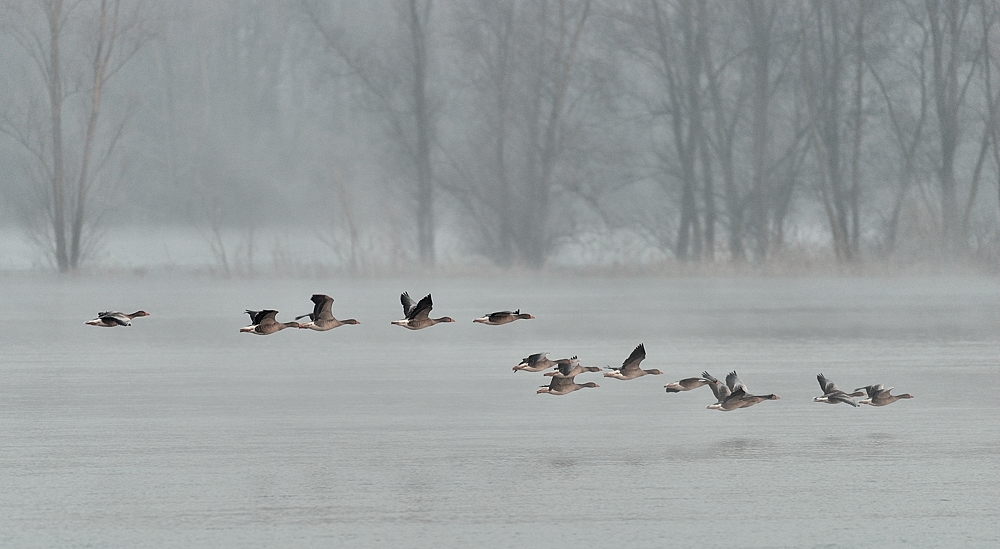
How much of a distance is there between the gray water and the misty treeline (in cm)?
1732

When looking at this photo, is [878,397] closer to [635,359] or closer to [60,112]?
[635,359]

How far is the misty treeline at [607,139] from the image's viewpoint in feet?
121

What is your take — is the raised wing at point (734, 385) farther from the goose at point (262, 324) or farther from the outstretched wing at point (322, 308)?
the goose at point (262, 324)

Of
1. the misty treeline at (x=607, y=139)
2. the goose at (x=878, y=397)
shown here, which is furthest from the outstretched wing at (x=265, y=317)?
the misty treeline at (x=607, y=139)

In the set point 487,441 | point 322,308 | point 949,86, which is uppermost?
point 949,86

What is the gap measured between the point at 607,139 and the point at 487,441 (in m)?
30.2

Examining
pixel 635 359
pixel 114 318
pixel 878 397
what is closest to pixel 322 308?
pixel 114 318

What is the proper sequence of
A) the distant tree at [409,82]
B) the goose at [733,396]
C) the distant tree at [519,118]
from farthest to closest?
the distant tree at [409,82]
the distant tree at [519,118]
the goose at [733,396]

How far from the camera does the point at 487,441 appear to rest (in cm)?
1033

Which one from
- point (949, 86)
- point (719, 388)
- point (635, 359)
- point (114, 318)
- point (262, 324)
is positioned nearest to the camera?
point (114, 318)

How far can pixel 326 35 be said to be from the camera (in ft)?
128

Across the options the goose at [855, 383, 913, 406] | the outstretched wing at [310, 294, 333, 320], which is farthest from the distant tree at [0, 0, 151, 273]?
the goose at [855, 383, 913, 406]

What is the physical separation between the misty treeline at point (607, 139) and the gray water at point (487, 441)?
17325 millimetres

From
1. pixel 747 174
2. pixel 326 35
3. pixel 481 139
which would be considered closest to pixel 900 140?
pixel 747 174
